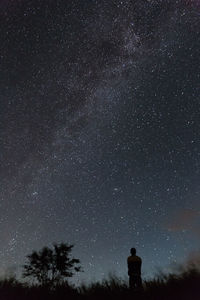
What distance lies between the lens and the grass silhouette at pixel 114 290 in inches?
250

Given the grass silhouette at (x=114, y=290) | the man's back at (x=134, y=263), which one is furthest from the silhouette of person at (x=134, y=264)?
the grass silhouette at (x=114, y=290)

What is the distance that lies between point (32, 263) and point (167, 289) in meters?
23.2

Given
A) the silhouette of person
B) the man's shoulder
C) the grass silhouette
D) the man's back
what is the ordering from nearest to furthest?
the grass silhouette
the silhouette of person
the man's back
the man's shoulder

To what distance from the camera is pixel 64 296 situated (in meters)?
6.70

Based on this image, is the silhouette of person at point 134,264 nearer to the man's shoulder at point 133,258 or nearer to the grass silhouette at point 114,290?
the man's shoulder at point 133,258

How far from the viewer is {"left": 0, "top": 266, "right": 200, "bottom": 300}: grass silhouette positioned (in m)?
6.36

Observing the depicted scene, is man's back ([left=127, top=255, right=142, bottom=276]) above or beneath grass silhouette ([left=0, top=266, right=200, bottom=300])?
above

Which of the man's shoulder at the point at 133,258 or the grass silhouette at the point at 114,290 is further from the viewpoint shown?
the man's shoulder at the point at 133,258

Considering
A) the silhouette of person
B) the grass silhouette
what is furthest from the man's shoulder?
the grass silhouette

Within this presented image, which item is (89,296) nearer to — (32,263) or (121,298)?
(121,298)

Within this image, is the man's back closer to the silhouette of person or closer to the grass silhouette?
the silhouette of person

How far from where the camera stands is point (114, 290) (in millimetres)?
7168

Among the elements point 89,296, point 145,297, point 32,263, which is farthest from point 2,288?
point 32,263

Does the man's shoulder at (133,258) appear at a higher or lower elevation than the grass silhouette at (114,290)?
higher
